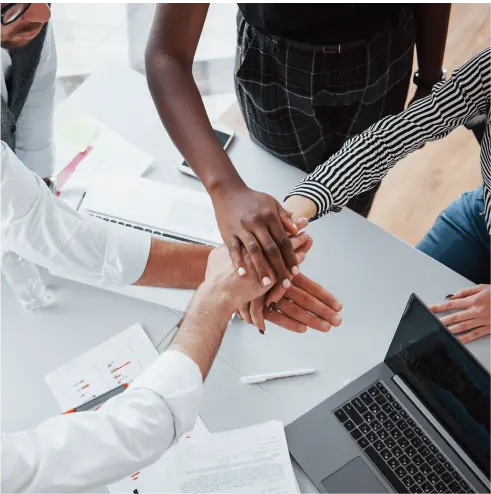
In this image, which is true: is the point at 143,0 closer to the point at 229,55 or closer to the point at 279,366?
the point at 229,55

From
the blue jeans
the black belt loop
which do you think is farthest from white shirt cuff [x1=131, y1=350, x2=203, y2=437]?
the blue jeans

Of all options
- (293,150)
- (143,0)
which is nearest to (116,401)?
(293,150)

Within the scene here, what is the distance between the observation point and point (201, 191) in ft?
4.88

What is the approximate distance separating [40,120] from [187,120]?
0.39m

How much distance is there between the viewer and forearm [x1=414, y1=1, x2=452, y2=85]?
1.49 metres

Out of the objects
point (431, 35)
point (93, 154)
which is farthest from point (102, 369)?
point (431, 35)

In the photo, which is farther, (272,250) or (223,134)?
(223,134)

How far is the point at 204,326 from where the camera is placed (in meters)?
1.16

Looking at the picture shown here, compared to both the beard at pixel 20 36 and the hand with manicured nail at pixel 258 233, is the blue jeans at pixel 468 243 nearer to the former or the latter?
the hand with manicured nail at pixel 258 233

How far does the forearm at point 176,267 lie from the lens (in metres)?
1.32

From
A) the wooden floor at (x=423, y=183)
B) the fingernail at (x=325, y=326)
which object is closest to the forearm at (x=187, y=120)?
the fingernail at (x=325, y=326)

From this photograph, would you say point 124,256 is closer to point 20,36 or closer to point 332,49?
point 20,36

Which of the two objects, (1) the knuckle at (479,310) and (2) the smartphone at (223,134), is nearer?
(1) the knuckle at (479,310)

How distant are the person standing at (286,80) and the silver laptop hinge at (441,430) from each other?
0.32 metres
